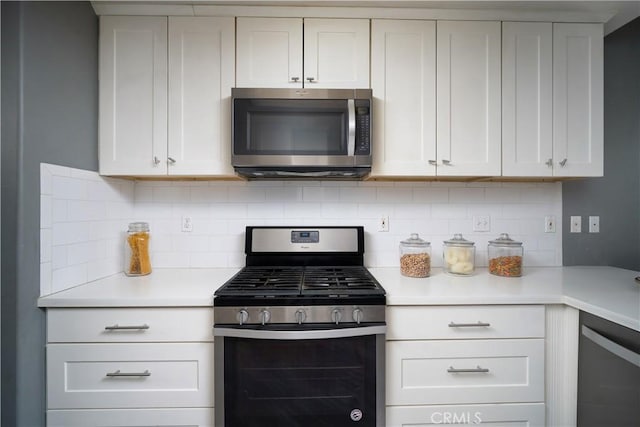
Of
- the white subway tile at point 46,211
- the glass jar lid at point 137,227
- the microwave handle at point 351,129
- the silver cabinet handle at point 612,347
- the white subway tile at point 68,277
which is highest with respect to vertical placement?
the microwave handle at point 351,129

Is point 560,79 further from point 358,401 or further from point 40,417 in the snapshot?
point 40,417

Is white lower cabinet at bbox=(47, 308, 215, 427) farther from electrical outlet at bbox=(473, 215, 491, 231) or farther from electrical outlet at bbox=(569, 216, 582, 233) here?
electrical outlet at bbox=(569, 216, 582, 233)

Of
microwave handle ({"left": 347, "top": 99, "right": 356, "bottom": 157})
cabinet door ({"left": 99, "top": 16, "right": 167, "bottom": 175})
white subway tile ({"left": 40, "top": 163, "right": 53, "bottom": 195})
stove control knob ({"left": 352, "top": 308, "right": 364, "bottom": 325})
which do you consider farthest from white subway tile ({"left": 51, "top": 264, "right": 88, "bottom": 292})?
microwave handle ({"left": 347, "top": 99, "right": 356, "bottom": 157})

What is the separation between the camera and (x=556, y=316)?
1.30 m

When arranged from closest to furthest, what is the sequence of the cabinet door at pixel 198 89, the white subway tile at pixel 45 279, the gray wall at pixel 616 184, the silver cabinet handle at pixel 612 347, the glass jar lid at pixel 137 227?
the silver cabinet handle at pixel 612 347
the white subway tile at pixel 45 279
the cabinet door at pixel 198 89
the glass jar lid at pixel 137 227
the gray wall at pixel 616 184

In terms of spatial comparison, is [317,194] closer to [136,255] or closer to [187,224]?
[187,224]

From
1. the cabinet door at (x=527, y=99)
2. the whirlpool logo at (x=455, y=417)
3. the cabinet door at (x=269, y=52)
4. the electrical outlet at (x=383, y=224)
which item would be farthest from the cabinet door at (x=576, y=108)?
the cabinet door at (x=269, y=52)

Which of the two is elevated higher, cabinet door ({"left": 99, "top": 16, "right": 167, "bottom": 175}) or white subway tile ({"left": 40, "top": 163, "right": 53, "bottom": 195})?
cabinet door ({"left": 99, "top": 16, "right": 167, "bottom": 175})

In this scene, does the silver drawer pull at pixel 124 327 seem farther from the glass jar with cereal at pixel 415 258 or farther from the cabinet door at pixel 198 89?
the glass jar with cereal at pixel 415 258

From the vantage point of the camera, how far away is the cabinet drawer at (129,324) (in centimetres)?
124

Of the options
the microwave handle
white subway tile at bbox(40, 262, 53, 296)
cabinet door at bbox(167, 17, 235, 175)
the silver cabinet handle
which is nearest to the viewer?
the silver cabinet handle

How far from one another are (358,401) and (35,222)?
5.09 ft

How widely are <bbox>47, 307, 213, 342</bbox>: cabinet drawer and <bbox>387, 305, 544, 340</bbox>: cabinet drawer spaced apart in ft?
2.75

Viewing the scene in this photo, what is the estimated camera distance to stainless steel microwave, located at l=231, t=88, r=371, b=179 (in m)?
1.48
